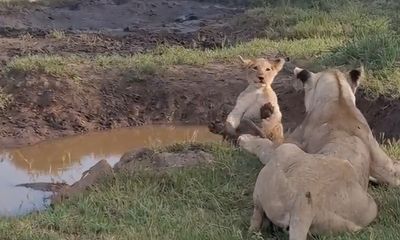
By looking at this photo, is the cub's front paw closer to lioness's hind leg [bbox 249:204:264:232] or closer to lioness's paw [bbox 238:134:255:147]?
lioness's paw [bbox 238:134:255:147]

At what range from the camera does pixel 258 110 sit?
7.55 metres

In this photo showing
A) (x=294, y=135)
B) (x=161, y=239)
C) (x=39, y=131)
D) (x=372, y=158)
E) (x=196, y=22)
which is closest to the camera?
(x=161, y=239)

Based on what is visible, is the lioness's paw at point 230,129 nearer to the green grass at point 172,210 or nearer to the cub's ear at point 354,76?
the green grass at point 172,210

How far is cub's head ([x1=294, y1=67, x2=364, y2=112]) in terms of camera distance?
6238mm

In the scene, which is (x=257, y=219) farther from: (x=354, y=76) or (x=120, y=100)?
(x=120, y=100)

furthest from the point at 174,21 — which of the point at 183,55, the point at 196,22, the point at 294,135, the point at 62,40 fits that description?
the point at 294,135

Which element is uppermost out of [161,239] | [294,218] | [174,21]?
[294,218]

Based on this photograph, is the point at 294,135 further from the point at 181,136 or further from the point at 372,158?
the point at 181,136

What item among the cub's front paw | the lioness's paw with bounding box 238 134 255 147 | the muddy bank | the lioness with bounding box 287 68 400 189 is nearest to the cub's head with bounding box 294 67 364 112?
the lioness with bounding box 287 68 400 189

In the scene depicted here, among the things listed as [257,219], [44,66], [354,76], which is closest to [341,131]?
[354,76]

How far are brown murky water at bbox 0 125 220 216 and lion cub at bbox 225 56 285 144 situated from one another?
2.12ft

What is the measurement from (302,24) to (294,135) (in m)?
7.36

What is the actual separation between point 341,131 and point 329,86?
1.66ft

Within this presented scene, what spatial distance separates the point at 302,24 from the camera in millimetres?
13641
